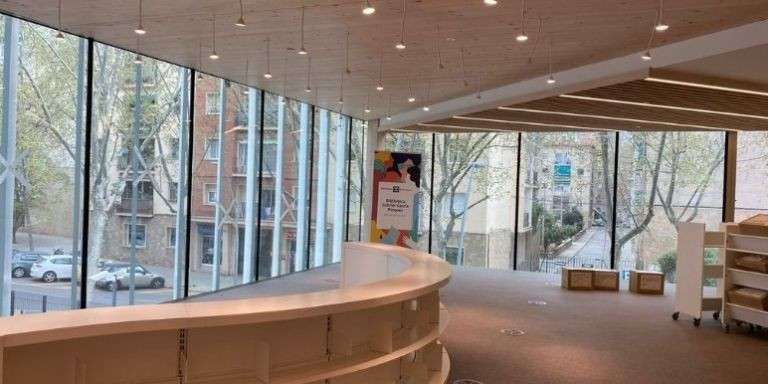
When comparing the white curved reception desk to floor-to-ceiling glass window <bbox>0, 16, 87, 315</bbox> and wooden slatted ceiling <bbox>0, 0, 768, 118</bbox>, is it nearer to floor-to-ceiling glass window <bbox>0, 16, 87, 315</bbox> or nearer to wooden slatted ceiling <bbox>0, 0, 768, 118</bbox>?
wooden slatted ceiling <bbox>0, 0, 768, 118</bbox>

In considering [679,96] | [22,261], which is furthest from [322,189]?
[679,96]

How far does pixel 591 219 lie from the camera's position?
559 inches

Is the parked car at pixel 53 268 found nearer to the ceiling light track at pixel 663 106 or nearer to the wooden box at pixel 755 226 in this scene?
the ceiling light track at pixel 663 106

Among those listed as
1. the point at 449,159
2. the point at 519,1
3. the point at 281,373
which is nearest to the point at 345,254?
the point at 519,1

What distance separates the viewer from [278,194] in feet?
40.3

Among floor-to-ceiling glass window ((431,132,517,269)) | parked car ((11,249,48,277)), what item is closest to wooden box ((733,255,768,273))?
floor-to-ceiling glass window ((431,132,517,269))

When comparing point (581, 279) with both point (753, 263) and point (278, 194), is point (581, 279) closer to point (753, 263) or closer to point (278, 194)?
point (753, 263)

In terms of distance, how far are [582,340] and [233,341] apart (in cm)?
550

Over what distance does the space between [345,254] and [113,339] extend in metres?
5.56

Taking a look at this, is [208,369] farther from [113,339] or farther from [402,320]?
[402,320]

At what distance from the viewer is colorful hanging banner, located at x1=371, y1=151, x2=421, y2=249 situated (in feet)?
35.6

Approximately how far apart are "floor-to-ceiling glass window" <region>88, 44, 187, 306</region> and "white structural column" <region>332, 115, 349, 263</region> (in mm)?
5677

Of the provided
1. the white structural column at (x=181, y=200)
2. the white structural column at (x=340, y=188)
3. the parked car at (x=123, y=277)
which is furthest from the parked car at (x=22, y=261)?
the white structural column at (x=340, y=188)

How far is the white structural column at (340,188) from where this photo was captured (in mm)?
14883
